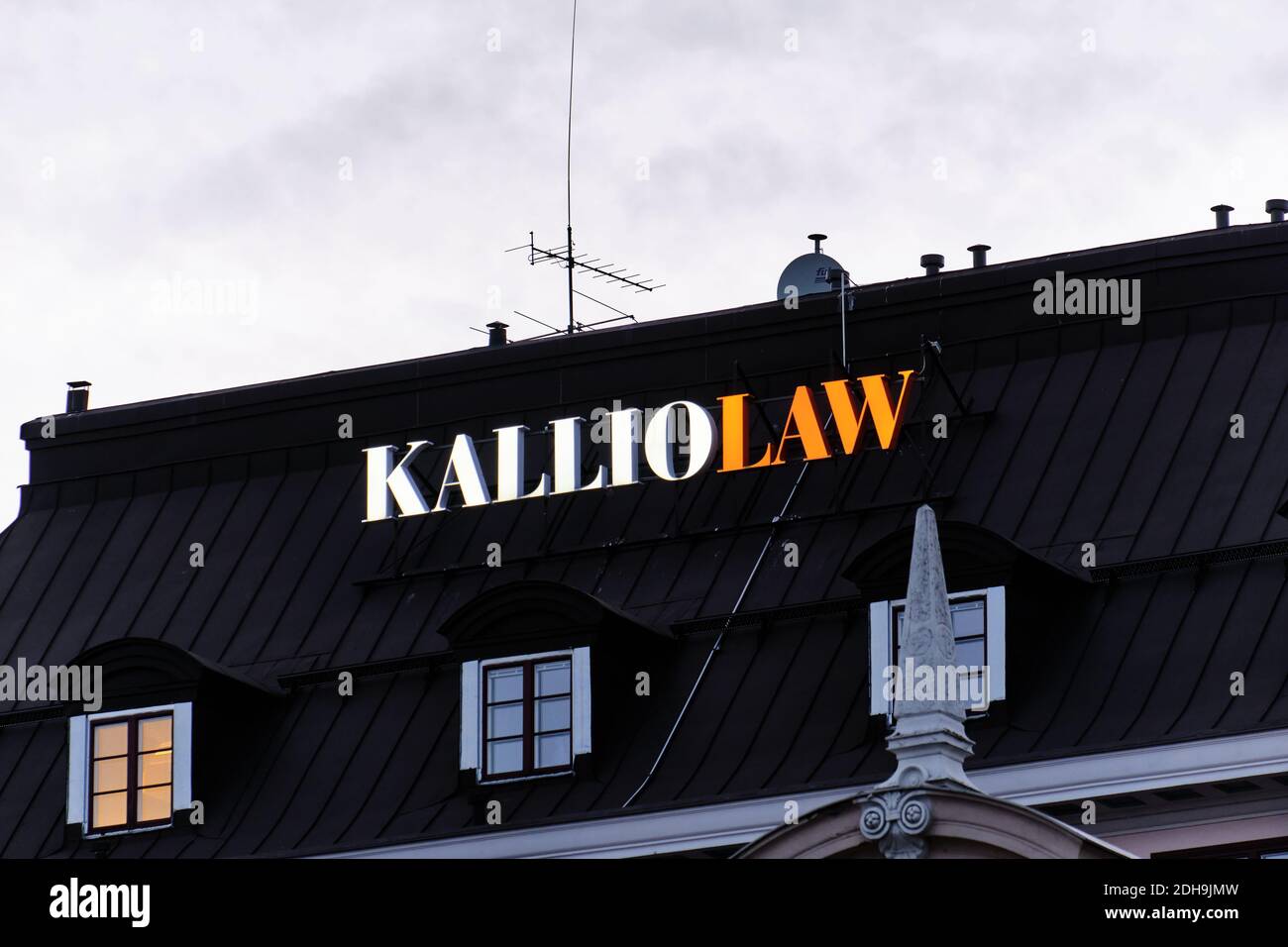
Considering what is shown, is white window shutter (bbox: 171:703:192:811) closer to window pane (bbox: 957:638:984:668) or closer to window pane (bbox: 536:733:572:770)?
window pane (bbox: 536:733:572:770)

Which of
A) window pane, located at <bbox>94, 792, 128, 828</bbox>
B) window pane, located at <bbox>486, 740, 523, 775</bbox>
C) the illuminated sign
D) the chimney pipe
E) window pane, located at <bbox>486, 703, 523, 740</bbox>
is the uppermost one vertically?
the chimney pipe

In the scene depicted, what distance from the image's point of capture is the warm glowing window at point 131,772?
4950 cm

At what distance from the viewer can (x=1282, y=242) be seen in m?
46.7

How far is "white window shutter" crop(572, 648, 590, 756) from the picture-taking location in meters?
46.9

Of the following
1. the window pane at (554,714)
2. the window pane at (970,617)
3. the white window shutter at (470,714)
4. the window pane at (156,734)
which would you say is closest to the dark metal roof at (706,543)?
the white window shutter at (470,714)

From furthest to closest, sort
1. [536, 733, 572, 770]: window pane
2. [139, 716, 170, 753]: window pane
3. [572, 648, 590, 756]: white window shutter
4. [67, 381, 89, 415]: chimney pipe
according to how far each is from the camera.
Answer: [67, 381, 89, 415]: chimney pipe → [139, 716, 170, 753]: window pane → [536, 733, 572, 770]: window pane → [572, 648, 590, 756]: white window shutter

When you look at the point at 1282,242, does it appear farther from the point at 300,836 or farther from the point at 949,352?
the point at 300,836

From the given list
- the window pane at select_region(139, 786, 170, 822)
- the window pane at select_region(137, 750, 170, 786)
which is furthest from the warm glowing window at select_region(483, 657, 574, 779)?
the window pane at select_region(137, 750, 170, 786)

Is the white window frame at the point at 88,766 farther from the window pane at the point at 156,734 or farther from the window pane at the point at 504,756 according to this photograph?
the window pane at the point at 504,756

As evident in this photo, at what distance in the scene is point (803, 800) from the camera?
43.7m

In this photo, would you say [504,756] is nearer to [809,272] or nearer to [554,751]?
[554,751]

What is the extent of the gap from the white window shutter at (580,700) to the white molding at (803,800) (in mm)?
1675
